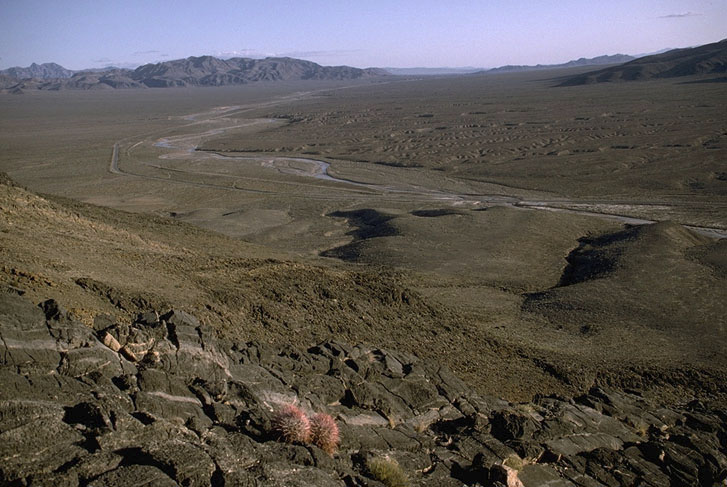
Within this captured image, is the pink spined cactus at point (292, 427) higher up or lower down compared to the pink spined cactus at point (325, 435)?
higher up

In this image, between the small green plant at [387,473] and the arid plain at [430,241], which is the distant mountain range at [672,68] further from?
the small green plant at [387,473]

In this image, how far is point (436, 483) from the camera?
903cm

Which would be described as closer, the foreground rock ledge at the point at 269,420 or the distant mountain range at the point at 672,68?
the foreground rock ledge at the point at 269,420

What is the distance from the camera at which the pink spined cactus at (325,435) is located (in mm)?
8812

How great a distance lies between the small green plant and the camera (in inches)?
335

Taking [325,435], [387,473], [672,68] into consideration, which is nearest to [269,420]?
[325,435]

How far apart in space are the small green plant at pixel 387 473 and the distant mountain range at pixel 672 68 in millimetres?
143556

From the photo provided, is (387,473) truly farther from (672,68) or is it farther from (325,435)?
(672,68)

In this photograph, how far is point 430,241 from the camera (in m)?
28.9

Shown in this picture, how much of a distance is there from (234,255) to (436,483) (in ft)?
45.6

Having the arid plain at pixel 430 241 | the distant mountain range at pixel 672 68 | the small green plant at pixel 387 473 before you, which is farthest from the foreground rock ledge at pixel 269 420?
the distant mountain range at pixel 672 68

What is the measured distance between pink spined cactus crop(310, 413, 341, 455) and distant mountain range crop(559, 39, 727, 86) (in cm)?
14370

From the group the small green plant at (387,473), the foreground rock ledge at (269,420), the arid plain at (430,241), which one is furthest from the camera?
the arid plain at (430,241)

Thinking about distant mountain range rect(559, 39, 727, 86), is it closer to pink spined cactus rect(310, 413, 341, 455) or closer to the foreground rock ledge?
the foreground rock ledge
